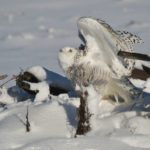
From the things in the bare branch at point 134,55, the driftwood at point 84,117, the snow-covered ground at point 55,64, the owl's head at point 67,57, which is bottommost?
the snow-covered ground at point 55,64

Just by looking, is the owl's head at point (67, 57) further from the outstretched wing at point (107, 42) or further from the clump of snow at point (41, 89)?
the clump of snow at point (41, 89)

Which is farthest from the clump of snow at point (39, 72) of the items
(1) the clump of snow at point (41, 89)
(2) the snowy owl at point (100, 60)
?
(2) the snowy owl at point (100, 60)

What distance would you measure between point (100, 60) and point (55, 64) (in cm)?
138

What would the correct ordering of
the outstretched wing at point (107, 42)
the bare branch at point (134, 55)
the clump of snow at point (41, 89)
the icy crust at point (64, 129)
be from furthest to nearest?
the clump of snow at point (41, 89) → the outstretched wing at point (107, 42) → the bare branch at point (134, 55) → the icy crust at point (64, 129)

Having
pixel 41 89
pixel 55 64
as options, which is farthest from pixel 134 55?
pixel 55 64

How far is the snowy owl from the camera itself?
4.38 metres

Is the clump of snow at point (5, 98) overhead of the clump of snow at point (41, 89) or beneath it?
beneath

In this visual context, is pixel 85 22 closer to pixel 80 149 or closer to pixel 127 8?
pixel 80 149

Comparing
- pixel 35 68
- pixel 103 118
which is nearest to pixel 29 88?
pixel 35 68

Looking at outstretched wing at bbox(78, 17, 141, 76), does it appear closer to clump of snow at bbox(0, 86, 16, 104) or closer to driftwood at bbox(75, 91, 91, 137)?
driftwood at bbox(75, 91, 91, 137)

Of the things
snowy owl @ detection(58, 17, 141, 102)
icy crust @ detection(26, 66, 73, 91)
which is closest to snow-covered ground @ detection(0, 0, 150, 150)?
snowy owl @ detection(58, 17, 141, 102)

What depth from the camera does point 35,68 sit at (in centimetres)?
517

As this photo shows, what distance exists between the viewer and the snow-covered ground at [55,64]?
12.3ft

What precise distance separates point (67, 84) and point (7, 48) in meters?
1.79
